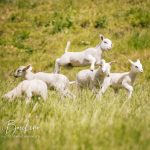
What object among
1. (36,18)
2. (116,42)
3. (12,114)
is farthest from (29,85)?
(36,18)

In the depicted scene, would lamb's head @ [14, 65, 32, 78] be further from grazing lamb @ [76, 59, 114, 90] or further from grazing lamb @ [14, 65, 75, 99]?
grazing lamb @ [76, 59, 114, 90]

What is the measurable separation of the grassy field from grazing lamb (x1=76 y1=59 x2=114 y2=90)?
0.29m

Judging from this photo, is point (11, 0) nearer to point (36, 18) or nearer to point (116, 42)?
point (36, 18)

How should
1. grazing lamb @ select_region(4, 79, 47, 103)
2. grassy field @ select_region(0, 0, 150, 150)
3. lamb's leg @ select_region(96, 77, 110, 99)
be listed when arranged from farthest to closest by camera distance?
lamb's leg @ select_region(96, 77, 110, 99) → grazing lamb @ select_region(4, 79, 47, 103) → grassy field @ select_region(0, 0, 150, 150)

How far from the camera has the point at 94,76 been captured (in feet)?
27.4

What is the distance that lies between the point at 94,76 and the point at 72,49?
23.9 ft

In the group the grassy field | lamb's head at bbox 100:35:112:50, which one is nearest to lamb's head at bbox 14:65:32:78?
the grassy field

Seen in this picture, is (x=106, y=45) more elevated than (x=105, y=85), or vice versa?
(x=106, y=45)

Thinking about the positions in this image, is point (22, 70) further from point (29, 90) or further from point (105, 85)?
point (29, 90)

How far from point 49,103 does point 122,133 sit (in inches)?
102

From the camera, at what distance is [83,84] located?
888 cm

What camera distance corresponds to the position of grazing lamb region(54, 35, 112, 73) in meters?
8.95

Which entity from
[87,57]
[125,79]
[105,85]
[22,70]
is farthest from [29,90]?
[87,57]

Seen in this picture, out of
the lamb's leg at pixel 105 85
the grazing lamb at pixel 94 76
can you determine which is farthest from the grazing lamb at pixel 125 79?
the grazing lamb at pixel 94 76
